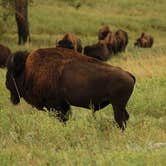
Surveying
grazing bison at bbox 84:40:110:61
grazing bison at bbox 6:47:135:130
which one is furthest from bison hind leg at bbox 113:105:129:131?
grazing bison at bbox 84:40:110:61

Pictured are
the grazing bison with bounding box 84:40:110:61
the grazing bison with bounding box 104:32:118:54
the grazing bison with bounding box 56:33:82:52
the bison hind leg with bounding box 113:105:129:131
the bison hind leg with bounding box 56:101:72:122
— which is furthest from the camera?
the grazing bison with bounding box 104:32:118:54

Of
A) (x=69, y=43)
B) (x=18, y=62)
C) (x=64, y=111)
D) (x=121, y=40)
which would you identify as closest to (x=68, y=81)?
(x=64, y=111)

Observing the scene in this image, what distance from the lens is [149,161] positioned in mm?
5293

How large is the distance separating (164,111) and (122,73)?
229cm

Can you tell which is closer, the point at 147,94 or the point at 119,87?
the point at 119,87

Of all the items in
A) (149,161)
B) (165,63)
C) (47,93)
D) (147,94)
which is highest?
(149,161)

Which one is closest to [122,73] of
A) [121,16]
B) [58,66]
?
[58,66]

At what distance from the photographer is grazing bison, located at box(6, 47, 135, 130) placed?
7.89 meters

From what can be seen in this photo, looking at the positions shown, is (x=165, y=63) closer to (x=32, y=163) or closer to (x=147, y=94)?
(x=147, y=94)

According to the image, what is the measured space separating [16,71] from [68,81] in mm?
973

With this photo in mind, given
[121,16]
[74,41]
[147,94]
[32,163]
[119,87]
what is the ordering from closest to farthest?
[32,163]
[119,87]
[147,94]
[74,41]
[121,16]

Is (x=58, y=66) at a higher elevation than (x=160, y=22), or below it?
higher

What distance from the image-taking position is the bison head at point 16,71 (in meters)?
8.61

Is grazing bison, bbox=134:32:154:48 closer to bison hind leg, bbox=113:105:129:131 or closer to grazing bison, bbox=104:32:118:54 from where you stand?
grazing bison, bbox=104:32:118:54
